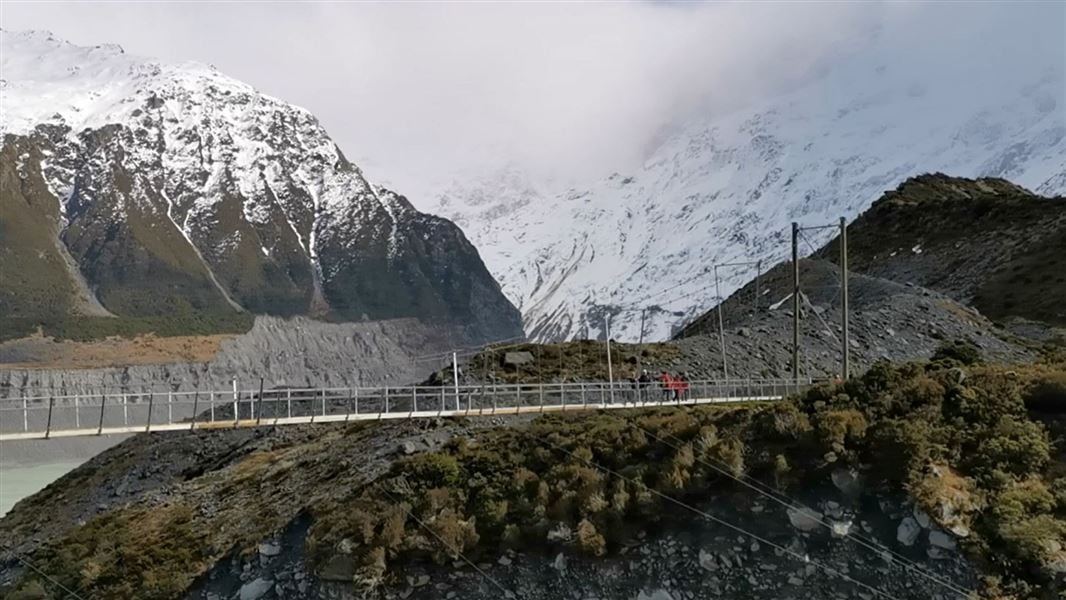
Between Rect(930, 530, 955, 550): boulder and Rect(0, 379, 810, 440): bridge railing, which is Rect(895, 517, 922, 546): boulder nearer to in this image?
Rect(930, 530, 955, 550): boulder

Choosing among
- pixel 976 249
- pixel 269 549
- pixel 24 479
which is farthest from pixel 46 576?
pixel 976 249

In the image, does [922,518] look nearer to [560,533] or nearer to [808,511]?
[808,511]

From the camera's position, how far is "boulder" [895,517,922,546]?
17906 mm

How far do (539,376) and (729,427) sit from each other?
99.5 feet

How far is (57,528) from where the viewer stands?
33406mm

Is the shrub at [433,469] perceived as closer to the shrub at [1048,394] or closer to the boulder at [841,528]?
the boulder at [841,528]

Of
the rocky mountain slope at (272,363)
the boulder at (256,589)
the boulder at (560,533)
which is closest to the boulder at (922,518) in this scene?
the boulder at (560,533)

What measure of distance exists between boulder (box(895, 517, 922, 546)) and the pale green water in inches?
1918

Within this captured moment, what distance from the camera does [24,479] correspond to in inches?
2721

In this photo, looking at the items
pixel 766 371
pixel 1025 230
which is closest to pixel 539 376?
pixel 766 371

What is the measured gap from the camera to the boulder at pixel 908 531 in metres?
17.9

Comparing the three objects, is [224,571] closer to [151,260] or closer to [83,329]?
[83,329]

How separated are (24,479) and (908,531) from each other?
2562 inches

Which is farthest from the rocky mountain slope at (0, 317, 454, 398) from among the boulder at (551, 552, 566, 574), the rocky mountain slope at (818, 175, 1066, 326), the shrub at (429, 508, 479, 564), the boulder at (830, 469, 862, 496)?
the boulder at (830, 469, 862, 496)
